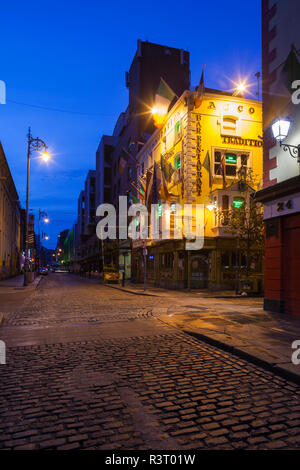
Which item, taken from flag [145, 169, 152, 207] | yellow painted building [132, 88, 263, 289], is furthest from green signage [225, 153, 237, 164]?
flag [145, 169, 152, 207]

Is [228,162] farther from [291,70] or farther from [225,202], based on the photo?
[291,70]

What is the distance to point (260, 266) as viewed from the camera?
26203 mm

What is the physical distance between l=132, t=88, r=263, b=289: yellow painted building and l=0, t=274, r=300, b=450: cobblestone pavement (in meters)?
17.8

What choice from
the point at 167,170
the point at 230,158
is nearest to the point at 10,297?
the point at 167,170

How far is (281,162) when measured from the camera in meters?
12.0

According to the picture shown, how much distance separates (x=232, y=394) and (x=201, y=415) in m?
0.88

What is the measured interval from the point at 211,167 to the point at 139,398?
22.7m

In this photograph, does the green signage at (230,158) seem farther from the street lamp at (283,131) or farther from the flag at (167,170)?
the street lamp at (283,131)

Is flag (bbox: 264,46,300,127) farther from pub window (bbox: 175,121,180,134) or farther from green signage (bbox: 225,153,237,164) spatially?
pub window (bbox: 175,121,180,134)

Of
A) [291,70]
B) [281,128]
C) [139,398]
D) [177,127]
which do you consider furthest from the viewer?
[177,127]

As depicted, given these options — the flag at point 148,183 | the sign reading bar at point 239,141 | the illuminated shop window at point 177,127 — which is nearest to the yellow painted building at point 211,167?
the sign reading bar at point 239,141

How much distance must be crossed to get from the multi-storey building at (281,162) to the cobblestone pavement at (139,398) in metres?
5.55

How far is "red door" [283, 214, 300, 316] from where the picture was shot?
1125 centimetres

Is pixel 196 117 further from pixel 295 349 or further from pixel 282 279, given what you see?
pixel 295 349
